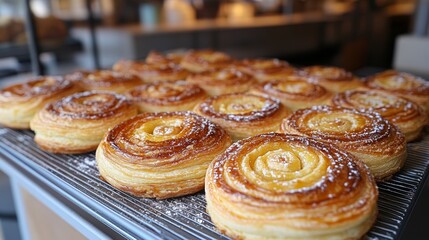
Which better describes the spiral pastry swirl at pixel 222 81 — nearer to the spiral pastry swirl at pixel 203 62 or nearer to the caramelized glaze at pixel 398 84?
the spiral pastry swirl at pixel 203 62

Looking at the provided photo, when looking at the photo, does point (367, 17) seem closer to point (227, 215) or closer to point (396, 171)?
point (396, 171)

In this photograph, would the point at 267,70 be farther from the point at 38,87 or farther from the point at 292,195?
the point at 292,195

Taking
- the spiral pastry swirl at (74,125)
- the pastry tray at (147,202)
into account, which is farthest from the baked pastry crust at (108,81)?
the pastry tray at (147,202)

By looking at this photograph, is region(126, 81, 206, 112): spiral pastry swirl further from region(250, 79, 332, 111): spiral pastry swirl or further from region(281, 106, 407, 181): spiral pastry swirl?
region(281, 106, 407, 181): spiral pastry swirl

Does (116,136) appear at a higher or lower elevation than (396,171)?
higher

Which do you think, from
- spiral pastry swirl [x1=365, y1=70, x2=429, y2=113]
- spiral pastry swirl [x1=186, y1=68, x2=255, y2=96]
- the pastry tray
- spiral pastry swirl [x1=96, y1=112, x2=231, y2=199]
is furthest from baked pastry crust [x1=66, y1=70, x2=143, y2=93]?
spiral pastry swirl [x1=365, y1=70, x2=429, y2=113]

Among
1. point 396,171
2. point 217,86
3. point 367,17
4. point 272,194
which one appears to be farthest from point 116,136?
point 367,17

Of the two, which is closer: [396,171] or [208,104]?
[396,171]

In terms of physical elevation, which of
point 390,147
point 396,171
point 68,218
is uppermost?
point 390,147
